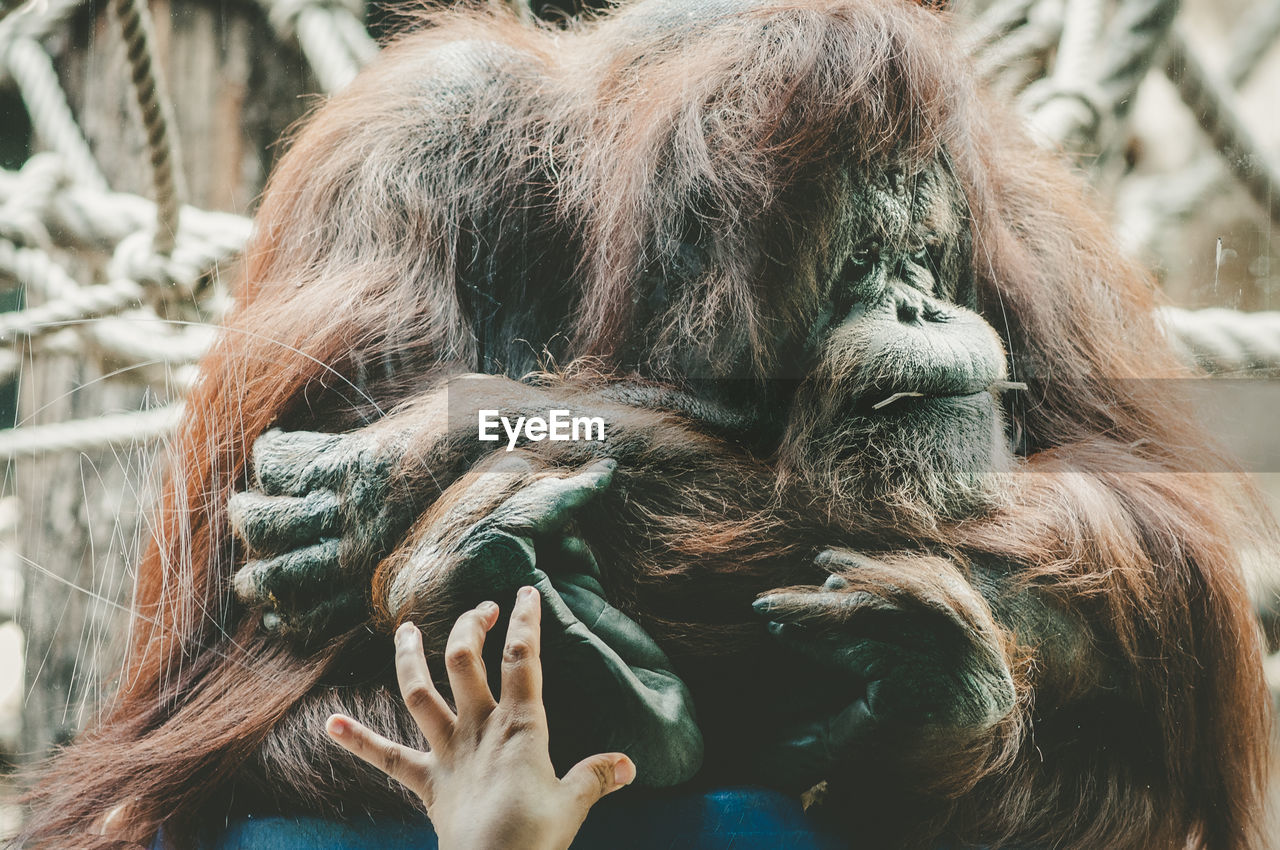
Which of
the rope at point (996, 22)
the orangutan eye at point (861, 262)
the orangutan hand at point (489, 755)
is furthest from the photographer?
the rope at point (996, 22)

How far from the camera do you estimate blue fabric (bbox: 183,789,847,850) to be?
76cm

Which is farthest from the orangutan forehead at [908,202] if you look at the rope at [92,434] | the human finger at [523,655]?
the rope at [92,434]

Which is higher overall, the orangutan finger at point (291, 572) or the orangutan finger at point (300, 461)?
the orangutan finger at point (300, 461)

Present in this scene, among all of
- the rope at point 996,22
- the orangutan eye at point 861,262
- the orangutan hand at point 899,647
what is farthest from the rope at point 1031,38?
the orangutan hand at point 899,647

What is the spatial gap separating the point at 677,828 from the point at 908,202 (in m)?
0.54

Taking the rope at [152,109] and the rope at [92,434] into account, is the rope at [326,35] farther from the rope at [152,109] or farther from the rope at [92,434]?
the rope at [92,434]

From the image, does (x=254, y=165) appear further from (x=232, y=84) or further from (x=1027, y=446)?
(x=1027, y=446)

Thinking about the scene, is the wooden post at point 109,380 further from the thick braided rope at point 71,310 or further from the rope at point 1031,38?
the rope at point 1031,38

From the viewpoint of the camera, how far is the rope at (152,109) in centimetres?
90

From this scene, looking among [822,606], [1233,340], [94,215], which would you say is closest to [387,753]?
[822,606]

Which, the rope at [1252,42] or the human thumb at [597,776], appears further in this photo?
the rope at [1252,42]

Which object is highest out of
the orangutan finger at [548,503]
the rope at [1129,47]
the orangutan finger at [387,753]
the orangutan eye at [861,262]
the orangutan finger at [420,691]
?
the rope at [1129,47]

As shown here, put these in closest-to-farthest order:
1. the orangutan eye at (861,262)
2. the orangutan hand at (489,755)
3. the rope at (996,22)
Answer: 1. the orangutan hand at (489,755)
2. the orangutan eye at (861,262)
3. the rope at (996,22)

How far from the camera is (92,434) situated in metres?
0.90
